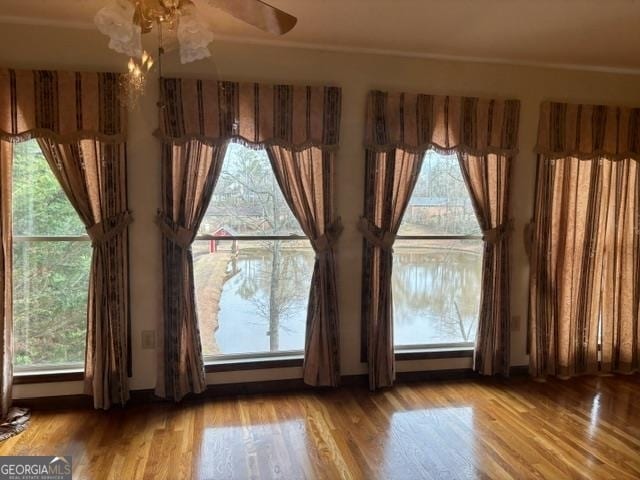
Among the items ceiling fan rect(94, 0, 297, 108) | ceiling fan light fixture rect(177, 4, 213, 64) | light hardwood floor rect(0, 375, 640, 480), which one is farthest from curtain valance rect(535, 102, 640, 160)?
ceiling fan light fixture rect(177, 4, 213, 64)

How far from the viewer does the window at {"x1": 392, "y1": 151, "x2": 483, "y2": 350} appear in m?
3.63

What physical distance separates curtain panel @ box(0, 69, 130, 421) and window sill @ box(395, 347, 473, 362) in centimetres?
204

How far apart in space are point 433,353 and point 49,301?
9.27 ft

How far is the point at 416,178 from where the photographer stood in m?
3.46

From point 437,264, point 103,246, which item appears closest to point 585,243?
point 437,264

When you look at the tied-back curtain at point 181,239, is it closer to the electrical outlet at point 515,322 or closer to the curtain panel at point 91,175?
the curtain panel at point 91,175

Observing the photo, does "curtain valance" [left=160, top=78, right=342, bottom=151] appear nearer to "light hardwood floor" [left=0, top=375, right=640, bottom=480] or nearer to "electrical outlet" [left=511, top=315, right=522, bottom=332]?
"light hardwood floor" [left=0, top=375, right=640, bottom=480]

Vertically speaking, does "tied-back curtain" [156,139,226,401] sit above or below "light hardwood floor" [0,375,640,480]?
above

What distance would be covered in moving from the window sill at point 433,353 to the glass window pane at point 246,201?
4.37ft

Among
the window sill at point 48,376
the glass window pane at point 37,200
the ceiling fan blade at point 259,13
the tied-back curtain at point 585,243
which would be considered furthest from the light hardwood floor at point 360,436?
the ceiling fan blade at point 259,13

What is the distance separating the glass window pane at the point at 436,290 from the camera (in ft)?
12.0

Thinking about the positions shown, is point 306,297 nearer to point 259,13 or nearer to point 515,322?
point 515,322

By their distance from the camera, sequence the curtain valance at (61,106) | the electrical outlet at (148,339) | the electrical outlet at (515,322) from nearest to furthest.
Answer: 1. the curtain valance at (61,106)
2. the electrical outlet at (148,339)
3. the electrical outlet at (515,322)

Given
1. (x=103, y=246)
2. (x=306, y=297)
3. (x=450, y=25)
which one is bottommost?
(x=306, y=297)
